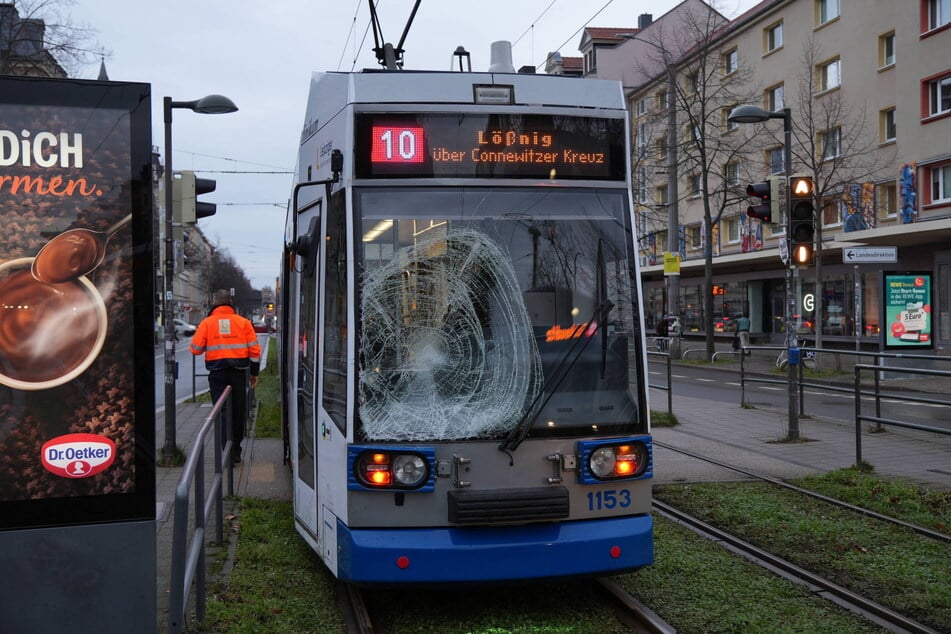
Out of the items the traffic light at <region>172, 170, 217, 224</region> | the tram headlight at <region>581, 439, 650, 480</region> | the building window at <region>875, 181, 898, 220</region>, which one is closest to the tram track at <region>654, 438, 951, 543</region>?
the tram headlight at <region>581, 439, 650, 480</region>

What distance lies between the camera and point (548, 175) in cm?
544

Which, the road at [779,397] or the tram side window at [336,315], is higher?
the tram side window at [336,315]

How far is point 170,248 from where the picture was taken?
12.8m

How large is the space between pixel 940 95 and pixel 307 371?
1066 inches

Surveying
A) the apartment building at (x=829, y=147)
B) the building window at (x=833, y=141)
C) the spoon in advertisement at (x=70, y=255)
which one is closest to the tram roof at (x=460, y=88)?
the spoon in advertisement at (x=70, y=255)

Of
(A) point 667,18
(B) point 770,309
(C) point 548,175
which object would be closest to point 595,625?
(C) point 548,175

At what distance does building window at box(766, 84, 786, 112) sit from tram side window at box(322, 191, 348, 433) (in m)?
34.6

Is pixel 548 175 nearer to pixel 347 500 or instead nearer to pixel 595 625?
pixel 347 500

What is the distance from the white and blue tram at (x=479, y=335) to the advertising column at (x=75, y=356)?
1.42 metres

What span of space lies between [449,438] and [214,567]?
2237 mm

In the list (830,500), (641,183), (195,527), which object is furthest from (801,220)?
(641,183)

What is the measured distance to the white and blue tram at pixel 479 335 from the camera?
4.94 meters

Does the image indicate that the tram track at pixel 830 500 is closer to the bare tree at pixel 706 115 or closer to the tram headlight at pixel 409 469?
the tram headlight at pixel 409 469

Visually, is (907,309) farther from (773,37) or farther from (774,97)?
(773,37)
